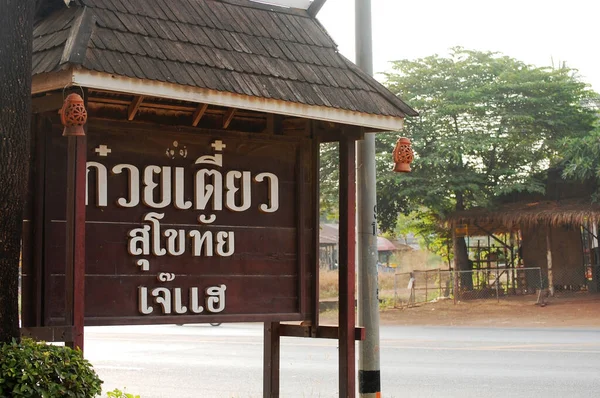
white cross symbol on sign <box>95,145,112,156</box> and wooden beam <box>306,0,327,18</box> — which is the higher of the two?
wooden beam <box>306,0,327,18</box>

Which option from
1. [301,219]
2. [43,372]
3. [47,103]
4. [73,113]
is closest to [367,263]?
[301,219]

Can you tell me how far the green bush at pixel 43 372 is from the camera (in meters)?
5.16

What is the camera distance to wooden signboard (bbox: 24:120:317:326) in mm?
7145

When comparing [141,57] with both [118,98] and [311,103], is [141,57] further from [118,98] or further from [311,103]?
[311,103]

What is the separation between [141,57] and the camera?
258 inches

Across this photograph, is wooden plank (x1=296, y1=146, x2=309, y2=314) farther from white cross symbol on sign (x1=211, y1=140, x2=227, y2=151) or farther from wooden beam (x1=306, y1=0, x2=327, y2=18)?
wooden beam (x1=306, y1=0, x2=327, y2=18)

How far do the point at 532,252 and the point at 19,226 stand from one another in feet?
89.6

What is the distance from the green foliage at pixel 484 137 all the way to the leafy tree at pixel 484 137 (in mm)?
31

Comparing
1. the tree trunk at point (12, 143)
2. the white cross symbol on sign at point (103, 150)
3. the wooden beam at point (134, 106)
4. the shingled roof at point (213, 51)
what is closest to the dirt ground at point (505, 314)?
the shingled roof at point (213, 51)

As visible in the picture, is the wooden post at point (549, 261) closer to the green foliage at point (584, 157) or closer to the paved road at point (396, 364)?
the green foliage at point (584, 157)

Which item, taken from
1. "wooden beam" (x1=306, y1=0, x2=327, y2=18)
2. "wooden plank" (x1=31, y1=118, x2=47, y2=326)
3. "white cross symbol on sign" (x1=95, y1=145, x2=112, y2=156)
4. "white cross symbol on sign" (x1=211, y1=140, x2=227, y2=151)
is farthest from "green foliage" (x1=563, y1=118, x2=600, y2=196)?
"wooden plank" (x1=31, y1=118, x2=47, y2=326)

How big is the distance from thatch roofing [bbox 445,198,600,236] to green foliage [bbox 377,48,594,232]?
44 cm

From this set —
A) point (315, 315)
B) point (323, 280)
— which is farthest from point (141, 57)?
point (323, 280)

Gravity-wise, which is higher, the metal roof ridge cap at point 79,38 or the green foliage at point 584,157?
the green foliage at point 584,157
